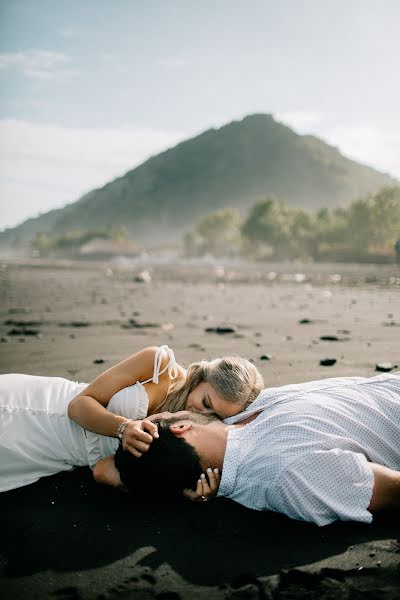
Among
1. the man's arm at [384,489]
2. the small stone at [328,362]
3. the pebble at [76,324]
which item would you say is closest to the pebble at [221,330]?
the pebble at [76,324]

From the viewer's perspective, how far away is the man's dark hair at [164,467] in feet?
9.23

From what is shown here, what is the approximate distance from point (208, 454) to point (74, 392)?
1228 millimetres

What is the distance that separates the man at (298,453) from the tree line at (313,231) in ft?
147

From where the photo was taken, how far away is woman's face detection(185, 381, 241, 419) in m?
3.19

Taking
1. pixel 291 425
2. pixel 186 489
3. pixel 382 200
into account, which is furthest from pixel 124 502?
pixel 382 200

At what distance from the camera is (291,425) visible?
2.83 meters

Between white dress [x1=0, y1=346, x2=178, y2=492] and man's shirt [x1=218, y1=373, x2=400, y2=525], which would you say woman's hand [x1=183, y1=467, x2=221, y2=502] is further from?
white dress [x1=0, y1=346, x2=178, y2=492]

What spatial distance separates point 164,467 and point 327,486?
0.90 metres

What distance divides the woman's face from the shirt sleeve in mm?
617

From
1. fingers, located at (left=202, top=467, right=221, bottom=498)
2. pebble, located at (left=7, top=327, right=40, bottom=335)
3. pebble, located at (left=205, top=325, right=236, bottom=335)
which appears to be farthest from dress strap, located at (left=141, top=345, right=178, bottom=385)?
pebble, located at (left=7, top=327, right=40, bottom=335)

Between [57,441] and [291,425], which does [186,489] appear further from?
[57,441]

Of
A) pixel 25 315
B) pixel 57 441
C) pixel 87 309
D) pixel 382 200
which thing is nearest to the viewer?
pixel 57 441

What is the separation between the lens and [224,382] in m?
3.17

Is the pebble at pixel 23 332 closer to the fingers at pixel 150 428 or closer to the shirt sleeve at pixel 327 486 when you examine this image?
the fingers at pixel 150 428
